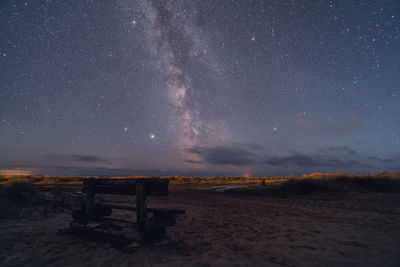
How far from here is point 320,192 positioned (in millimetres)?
20344

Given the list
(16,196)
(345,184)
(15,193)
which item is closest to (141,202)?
(16,196)

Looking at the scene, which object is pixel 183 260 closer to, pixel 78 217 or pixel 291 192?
pixel 78 217

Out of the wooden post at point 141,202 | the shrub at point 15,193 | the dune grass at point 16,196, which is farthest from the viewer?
the shrub at point 15,193

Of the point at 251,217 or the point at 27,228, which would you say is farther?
the point at 251,217

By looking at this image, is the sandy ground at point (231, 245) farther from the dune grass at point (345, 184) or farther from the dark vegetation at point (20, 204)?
the dune grass at point (345, 184)

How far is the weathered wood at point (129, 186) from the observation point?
6.40 m

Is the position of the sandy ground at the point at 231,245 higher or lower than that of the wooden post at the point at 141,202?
lower

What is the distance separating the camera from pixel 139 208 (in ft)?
21.3

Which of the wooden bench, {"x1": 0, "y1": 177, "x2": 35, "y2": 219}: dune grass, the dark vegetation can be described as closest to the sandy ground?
the wooden bench

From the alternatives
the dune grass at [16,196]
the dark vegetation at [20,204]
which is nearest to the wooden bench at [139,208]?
the dark vegetation at [20,204]

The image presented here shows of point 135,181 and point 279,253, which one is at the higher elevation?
point 135,181

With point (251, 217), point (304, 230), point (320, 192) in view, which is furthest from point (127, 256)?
point (320, 192)

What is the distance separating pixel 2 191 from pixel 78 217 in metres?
9.21

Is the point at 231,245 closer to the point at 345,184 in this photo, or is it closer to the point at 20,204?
the point at 20,204
